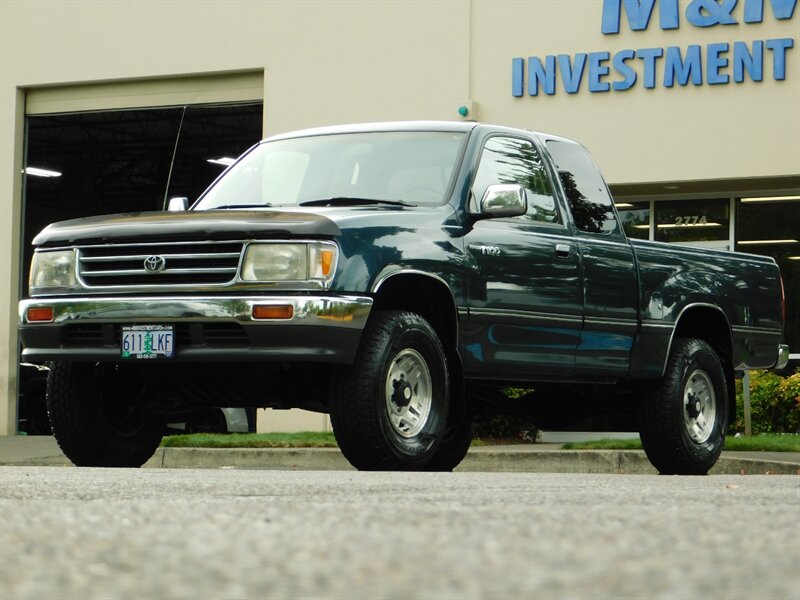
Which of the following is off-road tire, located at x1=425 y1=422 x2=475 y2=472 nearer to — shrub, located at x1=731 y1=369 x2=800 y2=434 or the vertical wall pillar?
shrub, located at x1=731 y1=369 x2=800 y2=434

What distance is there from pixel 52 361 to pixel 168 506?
14.6 feet

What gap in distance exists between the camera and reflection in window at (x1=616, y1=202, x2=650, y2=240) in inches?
→ 734

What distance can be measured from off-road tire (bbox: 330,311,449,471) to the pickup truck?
0.04 feet

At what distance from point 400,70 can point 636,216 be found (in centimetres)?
348

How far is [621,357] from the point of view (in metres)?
9.28

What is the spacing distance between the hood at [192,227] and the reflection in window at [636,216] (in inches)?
447

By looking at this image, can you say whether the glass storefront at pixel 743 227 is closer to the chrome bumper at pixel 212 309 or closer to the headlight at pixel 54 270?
the headlight at pixel 54 270

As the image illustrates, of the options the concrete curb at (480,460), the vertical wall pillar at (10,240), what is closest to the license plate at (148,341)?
the concrete curb at (480,460)

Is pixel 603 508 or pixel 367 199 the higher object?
pixel 367 199

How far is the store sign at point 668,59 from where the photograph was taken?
1714cm

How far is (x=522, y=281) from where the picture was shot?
8.53 m

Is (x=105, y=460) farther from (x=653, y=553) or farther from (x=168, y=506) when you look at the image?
(x=653, y=553)

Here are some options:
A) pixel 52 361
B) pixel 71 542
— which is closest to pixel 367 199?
pixel 52 361

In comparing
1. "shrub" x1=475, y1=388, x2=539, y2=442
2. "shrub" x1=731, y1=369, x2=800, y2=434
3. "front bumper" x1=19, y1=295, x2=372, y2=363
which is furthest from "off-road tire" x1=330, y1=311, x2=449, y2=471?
"shrub" x1=731, y1=369, x2=800, y2=434
